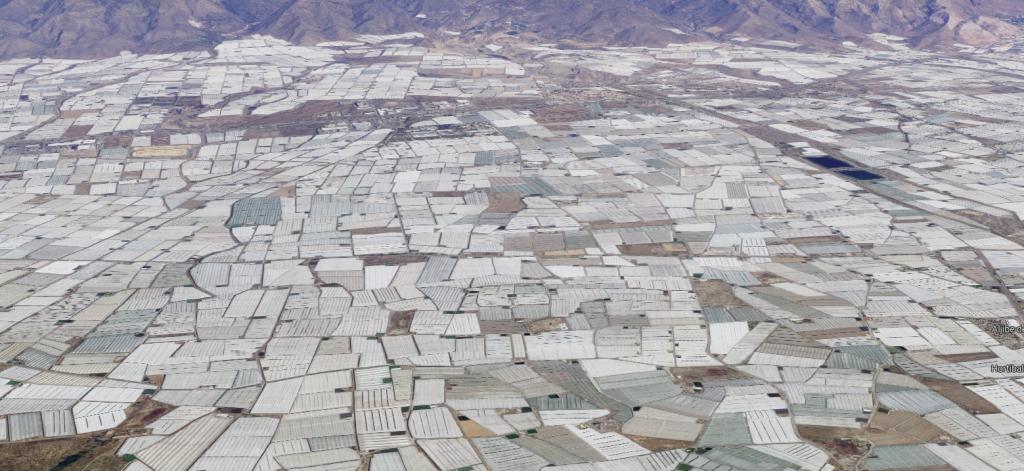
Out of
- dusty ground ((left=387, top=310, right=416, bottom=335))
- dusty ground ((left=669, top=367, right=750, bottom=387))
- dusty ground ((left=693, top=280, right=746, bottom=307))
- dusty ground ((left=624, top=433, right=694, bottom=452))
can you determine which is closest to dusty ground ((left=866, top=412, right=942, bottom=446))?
dusty ground ((left=669, top=367, right=750, bottom=387))

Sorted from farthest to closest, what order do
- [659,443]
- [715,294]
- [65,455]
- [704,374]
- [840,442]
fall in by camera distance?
[715,294] < [704,374] < [659,443] < [840,442] < [65,455]

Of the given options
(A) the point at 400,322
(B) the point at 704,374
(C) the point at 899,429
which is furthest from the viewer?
(A) the point at 400,322

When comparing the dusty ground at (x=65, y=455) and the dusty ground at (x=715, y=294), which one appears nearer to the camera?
the dusty ground at (x=65, y=455)

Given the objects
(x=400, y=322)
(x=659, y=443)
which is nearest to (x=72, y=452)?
(x=400, y=322)

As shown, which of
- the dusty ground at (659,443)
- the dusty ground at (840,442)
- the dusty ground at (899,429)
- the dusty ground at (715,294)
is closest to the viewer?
the dusty ground at (840,442)

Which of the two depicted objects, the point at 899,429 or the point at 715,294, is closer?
the point at 899,429

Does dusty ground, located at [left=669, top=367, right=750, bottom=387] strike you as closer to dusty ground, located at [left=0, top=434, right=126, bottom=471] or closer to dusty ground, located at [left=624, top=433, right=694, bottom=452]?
dusty ground, located at [left=624, top=433, right=694, bottom=452]

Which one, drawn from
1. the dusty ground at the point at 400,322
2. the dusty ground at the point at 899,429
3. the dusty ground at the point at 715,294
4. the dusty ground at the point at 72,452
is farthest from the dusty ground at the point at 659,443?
the dusty ground at the point at 72,452

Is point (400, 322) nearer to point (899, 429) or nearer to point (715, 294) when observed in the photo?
point (715, 294)

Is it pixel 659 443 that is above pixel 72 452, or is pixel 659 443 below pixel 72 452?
above

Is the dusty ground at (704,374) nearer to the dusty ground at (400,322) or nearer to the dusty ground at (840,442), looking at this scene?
the dusty ground at (840,442)

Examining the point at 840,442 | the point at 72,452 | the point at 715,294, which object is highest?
the point at 840,442

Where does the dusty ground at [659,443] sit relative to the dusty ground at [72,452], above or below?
above
